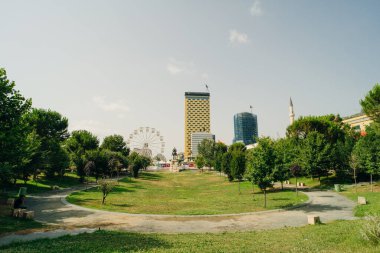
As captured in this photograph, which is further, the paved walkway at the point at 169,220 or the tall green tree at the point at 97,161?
the tall green tree at the point at 97,161

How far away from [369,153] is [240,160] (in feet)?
71.4

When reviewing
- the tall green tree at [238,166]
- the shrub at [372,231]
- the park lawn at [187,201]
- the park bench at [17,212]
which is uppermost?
the tall green tree at [238,166]

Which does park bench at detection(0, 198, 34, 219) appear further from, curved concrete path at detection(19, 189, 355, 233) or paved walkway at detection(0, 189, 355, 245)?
curved concrete path at detection(19, 189, 355, 233)

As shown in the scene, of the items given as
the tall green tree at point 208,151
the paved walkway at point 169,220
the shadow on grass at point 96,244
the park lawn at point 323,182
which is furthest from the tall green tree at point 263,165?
the tall green tree at point 208,151

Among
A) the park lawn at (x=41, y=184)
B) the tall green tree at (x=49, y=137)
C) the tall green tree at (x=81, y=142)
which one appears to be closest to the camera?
the park lawn at (x=41, y=184)

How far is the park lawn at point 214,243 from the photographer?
12125 millimetres

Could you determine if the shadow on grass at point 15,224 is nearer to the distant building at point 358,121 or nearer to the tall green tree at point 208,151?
the tall green tree at point 208,151

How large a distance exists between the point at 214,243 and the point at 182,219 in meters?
8.90

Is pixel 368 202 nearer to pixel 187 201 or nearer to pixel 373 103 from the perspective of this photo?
pixel 187 201

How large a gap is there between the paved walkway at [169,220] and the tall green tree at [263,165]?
4346 mm

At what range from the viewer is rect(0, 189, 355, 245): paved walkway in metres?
18.6

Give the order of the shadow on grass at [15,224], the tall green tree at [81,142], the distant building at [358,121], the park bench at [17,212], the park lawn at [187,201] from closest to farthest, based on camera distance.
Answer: the shadow on grass at [15,224] → the park bench at [17,212] → the park lawn at [187,201] → the tall green tree at [81,142] → the distant building at [358,121]

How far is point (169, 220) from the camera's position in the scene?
72.1 feet

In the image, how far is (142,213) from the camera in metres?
24.9
